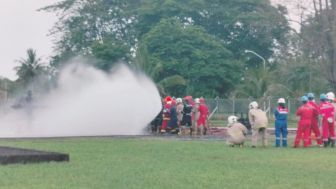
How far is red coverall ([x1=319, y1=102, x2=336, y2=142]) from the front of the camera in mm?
29203

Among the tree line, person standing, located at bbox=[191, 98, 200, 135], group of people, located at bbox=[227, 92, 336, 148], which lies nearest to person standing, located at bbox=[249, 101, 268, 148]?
group of people, located at bbox=[227, 92, 336, 148]

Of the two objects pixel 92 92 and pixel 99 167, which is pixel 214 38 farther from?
pixel 99 167

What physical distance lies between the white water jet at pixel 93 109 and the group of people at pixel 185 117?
130cm

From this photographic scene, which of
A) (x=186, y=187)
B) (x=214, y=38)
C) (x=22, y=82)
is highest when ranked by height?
(x=214, y=38)

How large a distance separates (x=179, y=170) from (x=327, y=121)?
12658 mm

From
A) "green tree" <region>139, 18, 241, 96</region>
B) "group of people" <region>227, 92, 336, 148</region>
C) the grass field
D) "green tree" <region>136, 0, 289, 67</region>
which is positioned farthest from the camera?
"green tree" <region>136, 0, 289, 67</region>

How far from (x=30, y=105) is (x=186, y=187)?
28677 mm

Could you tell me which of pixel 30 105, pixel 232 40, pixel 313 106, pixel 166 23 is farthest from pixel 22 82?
pixel 313 106

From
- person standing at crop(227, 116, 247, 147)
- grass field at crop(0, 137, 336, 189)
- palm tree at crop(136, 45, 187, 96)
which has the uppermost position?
palm tree at crop(136, 45, 187, 96)

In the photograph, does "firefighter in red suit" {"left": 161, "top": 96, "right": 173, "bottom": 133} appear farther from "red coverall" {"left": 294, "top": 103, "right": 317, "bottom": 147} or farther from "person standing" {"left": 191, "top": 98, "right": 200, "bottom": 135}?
"red coverall" {"left": 294, "top": 103, "right": 317, "bottom": 147}

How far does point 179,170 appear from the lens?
18.0 metres

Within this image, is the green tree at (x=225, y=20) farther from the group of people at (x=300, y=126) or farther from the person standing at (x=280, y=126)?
the person standing at (x=280, y=126)

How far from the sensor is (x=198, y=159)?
21.7 metres

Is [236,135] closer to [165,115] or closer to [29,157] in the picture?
[29,157]
